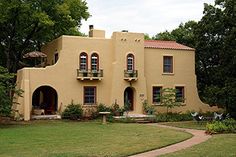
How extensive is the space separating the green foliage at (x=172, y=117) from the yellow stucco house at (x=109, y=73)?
6.15 feet

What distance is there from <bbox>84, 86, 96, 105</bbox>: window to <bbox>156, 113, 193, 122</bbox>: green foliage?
530 cm

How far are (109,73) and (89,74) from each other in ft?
6.47

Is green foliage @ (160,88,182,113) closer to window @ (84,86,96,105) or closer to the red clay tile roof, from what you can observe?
the red clay tile roof

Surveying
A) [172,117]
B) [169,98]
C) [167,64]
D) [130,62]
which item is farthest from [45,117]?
[167,64]

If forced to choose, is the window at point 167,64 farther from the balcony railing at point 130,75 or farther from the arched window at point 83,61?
the arched window at point 83,61

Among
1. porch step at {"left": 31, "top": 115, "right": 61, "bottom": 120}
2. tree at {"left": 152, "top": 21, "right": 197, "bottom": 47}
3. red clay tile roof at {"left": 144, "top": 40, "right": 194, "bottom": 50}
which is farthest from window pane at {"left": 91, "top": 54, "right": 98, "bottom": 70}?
tree at {"left": 152, "top": 21, "right": 197, "bottom": 47}

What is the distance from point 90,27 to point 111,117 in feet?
31.6

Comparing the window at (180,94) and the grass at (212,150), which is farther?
the window at (180,94)

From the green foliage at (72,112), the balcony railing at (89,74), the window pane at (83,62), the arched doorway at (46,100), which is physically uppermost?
the window pane at (83,62)

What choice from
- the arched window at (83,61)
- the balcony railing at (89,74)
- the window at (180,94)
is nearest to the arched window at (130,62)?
the balcony railing at (89,74)

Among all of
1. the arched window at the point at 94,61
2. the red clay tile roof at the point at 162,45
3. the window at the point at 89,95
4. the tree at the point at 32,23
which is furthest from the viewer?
the red clay tile roof at the point at 162,45

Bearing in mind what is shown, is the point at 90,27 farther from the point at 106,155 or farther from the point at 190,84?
the point at 106,155

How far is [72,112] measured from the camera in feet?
101

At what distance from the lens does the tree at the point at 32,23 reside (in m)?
32.3
